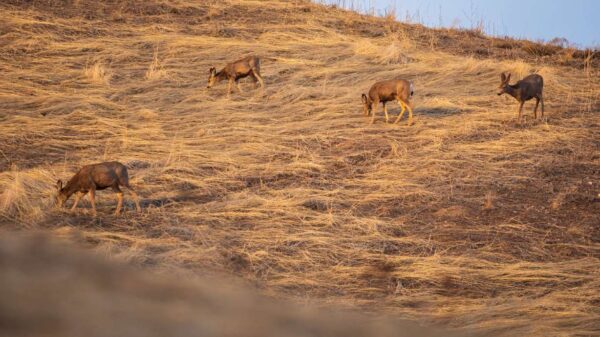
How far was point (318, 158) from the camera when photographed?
1173cm

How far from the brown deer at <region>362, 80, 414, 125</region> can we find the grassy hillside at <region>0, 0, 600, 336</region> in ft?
1.07

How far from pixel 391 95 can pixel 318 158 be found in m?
2.69

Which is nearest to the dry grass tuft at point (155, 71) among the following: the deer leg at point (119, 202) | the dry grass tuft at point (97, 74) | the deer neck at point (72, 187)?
the dry grass tuft at point (97, 74)

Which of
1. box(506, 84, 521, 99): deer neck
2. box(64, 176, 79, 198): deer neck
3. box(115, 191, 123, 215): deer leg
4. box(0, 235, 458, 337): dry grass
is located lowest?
box(115, 191, 123, 215): deer leg

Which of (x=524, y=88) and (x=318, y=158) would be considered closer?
(x=318, y=158)

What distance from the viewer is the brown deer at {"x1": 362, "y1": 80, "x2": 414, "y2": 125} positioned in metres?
13.5

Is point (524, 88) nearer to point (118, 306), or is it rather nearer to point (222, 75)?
point (222, 75)

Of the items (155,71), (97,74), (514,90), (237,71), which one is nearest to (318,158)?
(514,90)

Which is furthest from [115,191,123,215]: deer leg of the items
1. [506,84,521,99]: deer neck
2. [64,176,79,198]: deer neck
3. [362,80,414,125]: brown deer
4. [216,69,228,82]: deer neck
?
[506,84,521,99]: deer neck

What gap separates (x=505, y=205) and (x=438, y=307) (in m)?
3.25

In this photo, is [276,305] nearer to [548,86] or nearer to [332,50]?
[548,86]

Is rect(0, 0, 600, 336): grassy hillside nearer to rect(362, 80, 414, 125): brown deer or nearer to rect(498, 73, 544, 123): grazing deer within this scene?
rect(362, 80, 414, 125): brown deer

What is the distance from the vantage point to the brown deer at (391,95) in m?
13.5

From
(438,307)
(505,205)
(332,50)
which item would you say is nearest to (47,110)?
(332,50)
